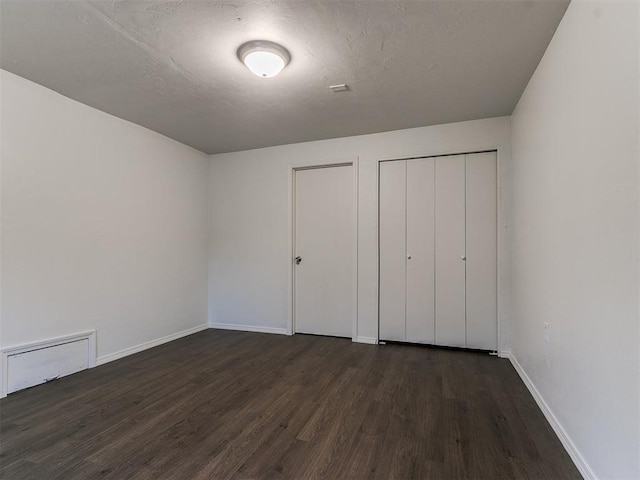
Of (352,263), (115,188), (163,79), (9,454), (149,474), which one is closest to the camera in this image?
(149,474)

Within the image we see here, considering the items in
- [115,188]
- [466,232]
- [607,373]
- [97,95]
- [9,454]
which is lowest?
[9,454]

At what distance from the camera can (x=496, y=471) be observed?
5.32 feet

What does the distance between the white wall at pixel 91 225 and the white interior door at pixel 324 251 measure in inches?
59.6

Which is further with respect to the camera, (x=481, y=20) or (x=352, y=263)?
(x=352, y=263)

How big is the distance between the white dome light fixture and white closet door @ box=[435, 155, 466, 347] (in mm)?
2200

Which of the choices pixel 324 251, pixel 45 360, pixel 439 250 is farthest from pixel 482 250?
pixel 45 360

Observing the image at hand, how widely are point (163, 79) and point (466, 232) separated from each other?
10.8 feet

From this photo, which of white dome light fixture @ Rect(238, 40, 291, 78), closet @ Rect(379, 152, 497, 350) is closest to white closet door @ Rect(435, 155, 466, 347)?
closet @ Rect(379, 152, 497, 350)

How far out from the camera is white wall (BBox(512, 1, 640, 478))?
48.3 inches

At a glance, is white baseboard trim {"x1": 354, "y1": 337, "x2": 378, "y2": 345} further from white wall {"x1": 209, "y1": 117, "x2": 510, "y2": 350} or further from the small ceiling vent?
the small ceiling vent

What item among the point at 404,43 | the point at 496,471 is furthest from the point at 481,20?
the point at 496,471

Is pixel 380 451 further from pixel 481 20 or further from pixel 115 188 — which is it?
pixel 115 188

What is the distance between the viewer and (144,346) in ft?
11.8

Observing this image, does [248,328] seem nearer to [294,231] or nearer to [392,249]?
[294,231]
